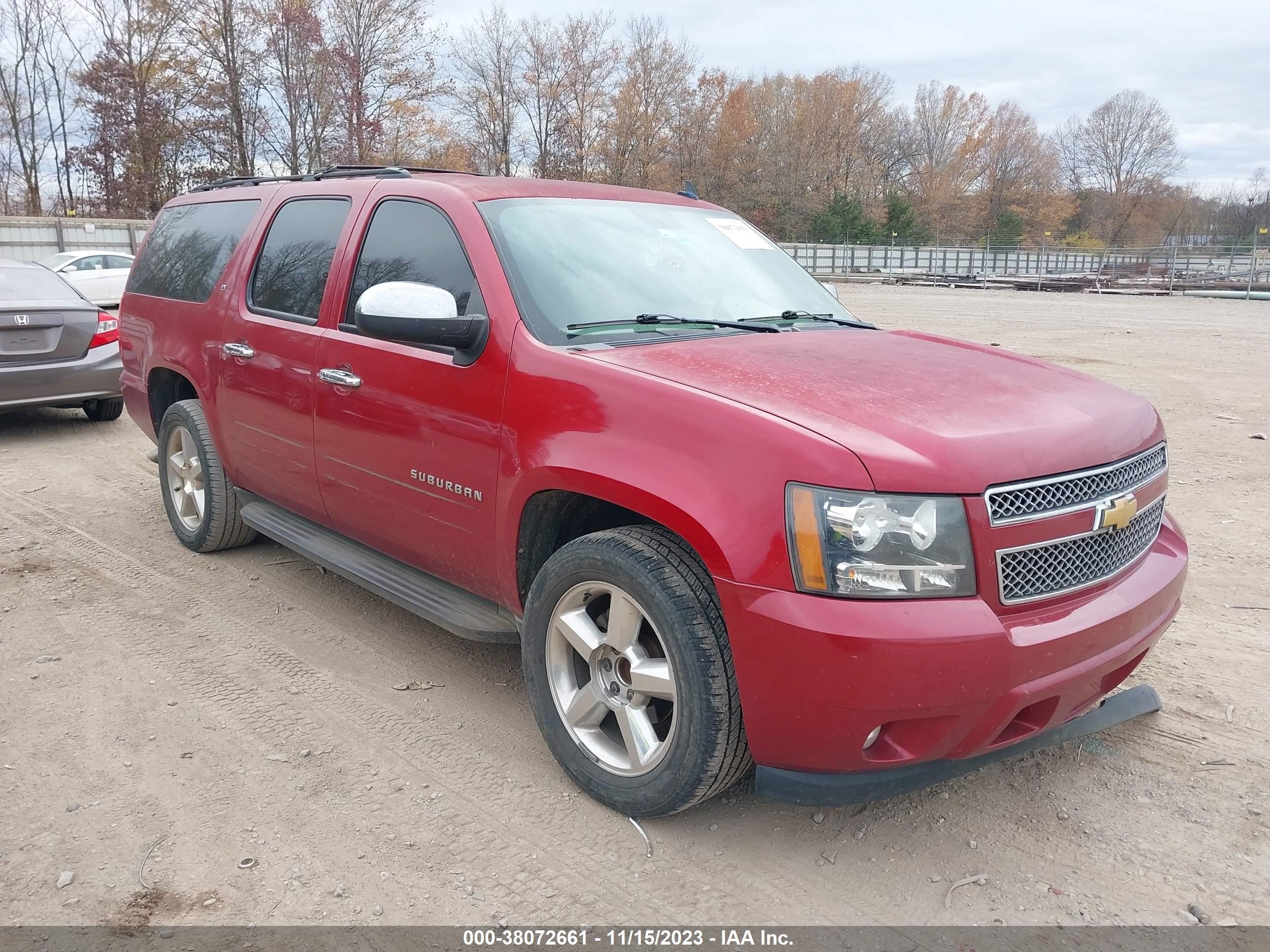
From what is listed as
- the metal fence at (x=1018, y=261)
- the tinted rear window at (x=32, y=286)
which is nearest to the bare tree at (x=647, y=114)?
the metal fence at (x=1018, y=261)

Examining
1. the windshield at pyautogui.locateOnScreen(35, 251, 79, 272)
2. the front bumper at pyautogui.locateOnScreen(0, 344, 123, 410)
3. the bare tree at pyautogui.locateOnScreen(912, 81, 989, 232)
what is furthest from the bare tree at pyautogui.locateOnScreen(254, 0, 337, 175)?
the bare tree at pyautogui.locateOnScreen(912, 81, 989, 232)

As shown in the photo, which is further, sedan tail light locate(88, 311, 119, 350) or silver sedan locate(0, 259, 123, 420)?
sedan tail light locate(88, 311, 119, 350)

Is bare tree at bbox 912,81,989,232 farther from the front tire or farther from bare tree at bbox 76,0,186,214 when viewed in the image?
the front tire

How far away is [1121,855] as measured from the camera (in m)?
2.74

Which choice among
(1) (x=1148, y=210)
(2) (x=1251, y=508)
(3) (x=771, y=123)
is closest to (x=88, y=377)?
(2) (x=1251, y=508)

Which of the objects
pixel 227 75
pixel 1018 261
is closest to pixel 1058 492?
pixel 227 75

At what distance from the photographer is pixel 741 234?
4266 millimetres

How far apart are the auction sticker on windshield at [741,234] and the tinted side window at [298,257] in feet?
5.21

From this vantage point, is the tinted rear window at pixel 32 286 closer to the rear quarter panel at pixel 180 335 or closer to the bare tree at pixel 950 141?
the rear quarter panel at pixel 180 335

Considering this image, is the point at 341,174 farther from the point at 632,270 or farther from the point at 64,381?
the point at 64,381

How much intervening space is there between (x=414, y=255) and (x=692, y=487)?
174 cm

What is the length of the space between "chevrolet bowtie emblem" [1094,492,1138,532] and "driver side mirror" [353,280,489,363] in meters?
1.92

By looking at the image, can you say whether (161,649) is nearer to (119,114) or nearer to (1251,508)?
(1251,508)

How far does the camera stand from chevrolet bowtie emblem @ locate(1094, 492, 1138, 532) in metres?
2.57
